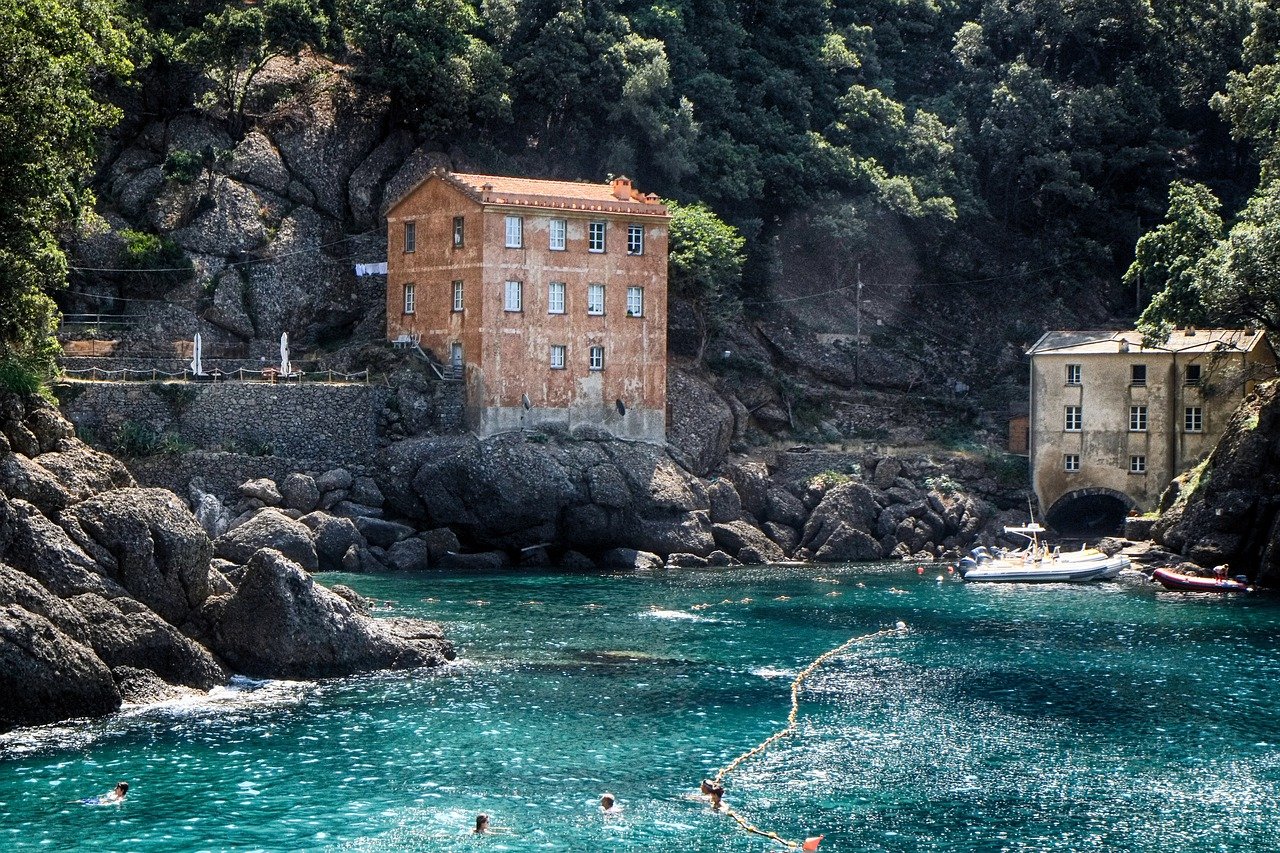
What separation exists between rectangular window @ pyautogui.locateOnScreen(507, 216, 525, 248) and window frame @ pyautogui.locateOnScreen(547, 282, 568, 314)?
2309 mm

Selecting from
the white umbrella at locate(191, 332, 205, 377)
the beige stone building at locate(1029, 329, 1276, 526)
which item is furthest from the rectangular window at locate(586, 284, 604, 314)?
the beige stone building at locate(1029, 329, 1276, 526)

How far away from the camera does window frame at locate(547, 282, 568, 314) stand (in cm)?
7725

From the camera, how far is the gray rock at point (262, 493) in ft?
227

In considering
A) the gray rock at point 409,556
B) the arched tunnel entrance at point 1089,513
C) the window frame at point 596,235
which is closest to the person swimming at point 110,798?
the gray rock at point 409,556

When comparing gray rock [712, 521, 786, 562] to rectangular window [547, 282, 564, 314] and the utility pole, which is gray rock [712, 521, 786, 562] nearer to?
rectangular window [547, 282, 564, 314]

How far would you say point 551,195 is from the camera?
7788 cm

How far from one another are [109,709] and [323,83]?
53.8 metres

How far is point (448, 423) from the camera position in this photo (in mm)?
75625

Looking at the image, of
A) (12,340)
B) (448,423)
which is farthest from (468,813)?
(448,423)

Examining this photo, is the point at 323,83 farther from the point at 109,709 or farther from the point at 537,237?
the point at 109,709

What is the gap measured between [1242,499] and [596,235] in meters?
30.0

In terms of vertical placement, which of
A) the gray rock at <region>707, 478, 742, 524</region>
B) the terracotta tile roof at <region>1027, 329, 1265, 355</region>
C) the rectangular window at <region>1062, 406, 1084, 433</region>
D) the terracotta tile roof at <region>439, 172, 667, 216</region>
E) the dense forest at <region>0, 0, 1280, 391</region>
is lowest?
the gray rock at <region>707, 478, 742, 524</region>

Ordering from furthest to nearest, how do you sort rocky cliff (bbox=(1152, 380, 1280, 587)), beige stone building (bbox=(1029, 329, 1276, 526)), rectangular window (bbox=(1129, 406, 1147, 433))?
rectangular window (bbox=(1129, 406, 1147, 433))
beige stone building (bbox=(1029, 329, 1276, 526))
rocky cliff (bbox=(1152, 380, 1280, 587))

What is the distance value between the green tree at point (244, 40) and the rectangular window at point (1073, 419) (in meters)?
40.3
